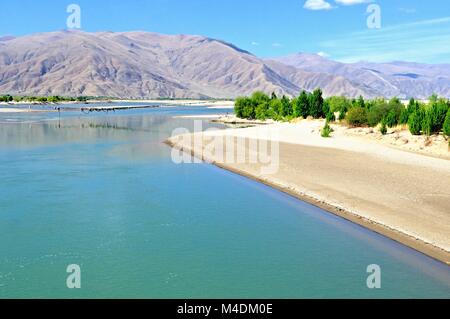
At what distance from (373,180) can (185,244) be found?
16.1m

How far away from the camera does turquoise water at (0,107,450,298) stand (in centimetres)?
1620

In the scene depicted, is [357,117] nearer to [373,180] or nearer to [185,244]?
[373,180]

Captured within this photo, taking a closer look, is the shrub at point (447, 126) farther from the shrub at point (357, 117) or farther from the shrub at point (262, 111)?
the shrub at point (262, 111)

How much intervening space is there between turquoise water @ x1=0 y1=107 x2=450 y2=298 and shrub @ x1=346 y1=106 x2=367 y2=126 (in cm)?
3792

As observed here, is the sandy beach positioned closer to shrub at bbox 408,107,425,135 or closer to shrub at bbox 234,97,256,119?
shrub at bbox 408,107,425,135

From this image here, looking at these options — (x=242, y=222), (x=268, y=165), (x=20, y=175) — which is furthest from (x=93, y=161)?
(x=242, y=222)

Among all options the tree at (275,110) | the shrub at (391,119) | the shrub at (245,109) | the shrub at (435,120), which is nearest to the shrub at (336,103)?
the tree at (275,110)

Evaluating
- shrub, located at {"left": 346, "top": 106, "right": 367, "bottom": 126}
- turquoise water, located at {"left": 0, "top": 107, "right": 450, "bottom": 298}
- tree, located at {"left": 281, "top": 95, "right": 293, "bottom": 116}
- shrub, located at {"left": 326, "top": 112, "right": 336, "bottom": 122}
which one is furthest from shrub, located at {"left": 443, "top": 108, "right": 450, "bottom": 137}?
tree, located at {"left": 281, "top": 95, "right": 293, "bottom": 116}

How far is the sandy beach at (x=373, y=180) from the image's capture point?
2161 centimetres

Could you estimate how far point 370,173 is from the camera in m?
34.5

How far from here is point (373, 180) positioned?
31.6 m

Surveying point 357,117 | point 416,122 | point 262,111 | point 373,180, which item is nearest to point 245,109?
point 262,111
